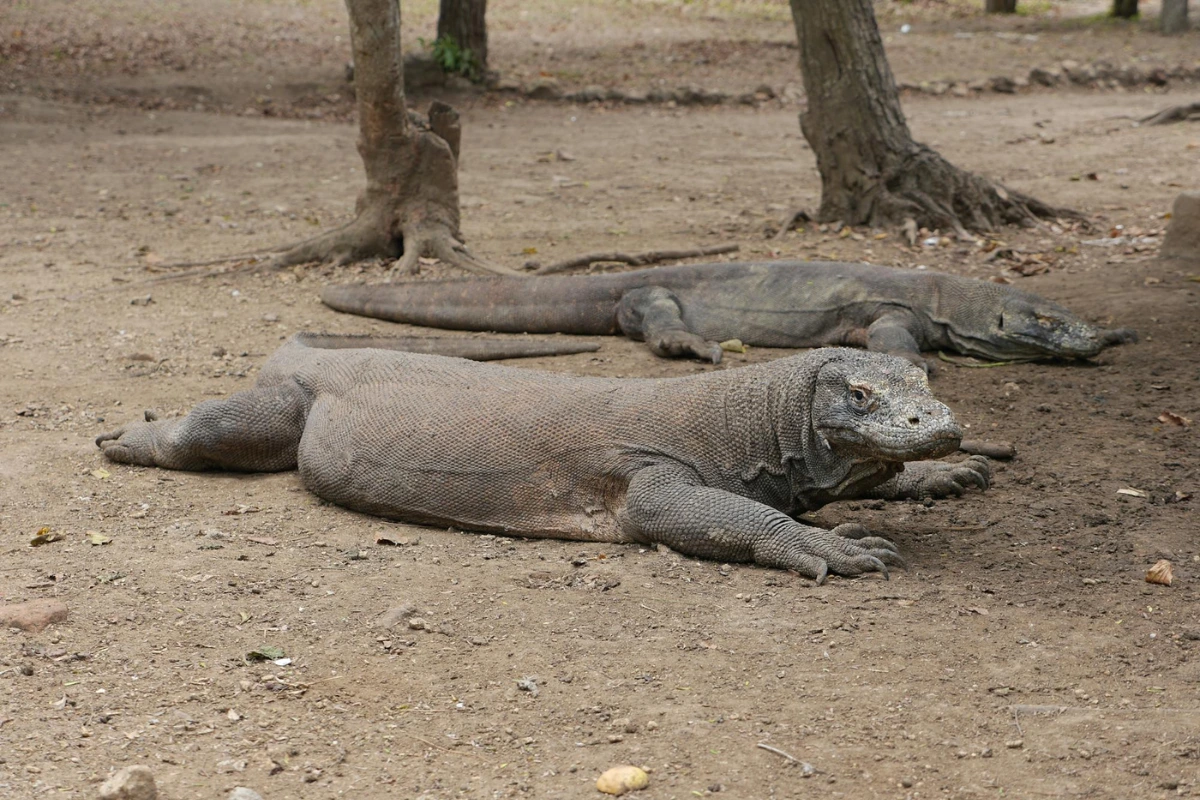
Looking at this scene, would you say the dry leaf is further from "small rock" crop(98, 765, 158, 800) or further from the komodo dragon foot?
"small rock" crop(98, 765, 158, 800)

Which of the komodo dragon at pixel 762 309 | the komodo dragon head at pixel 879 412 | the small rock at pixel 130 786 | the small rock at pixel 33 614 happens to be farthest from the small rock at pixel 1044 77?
the small rock at pixel 130 786

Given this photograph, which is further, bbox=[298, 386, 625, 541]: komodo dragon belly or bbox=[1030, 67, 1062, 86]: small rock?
bbox=[1030, 67, 1062, 86]: small rock

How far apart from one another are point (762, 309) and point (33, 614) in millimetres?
4361

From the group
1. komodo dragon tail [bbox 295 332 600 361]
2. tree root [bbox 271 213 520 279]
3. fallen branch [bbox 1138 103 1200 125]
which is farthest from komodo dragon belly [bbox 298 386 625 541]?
fallen branch [bbox 1138 103 1200 125]

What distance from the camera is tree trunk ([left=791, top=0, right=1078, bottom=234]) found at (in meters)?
8.71

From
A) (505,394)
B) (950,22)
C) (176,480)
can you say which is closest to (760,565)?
(505,394)

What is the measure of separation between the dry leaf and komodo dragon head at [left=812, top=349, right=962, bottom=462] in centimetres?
74

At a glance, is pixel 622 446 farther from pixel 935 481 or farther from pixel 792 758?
pixel 792 758

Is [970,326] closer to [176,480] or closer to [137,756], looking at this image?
[176,480]

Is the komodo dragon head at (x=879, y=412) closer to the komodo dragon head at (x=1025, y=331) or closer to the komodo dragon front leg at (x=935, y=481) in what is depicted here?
the komodo dragon front leg at (x=935, y=481)

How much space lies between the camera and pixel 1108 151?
1175cm

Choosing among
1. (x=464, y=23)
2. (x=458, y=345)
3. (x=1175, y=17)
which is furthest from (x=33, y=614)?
(x=1175, y=17)

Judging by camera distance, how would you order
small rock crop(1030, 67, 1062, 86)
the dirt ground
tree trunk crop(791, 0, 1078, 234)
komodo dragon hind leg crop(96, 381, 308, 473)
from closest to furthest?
the dirt ground
komodo dragon hind leg crop(96, 381, 308, 473)
tree trunk crop(791, 0, 1078, 234)
small rock crop(1030, 67, 1062, 86)

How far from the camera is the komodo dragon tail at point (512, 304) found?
719 centimetres
